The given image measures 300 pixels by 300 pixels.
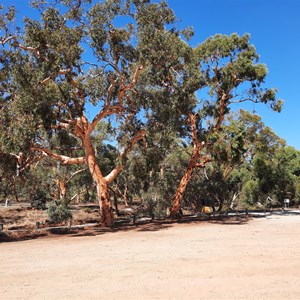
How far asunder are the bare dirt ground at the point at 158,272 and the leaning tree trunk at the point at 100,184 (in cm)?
900

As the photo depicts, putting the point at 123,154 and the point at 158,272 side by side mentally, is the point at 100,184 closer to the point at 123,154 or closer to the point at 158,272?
the point at 123,154

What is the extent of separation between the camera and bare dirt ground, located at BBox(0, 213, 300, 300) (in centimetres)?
652

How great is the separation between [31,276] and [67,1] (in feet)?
49.8

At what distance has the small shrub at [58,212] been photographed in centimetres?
2299

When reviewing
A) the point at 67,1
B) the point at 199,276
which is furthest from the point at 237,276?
the point at 67,1

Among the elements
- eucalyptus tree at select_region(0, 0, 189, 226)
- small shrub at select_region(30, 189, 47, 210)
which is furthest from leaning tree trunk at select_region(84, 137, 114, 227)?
small shrub at select_region(30, 189, 47, 210)

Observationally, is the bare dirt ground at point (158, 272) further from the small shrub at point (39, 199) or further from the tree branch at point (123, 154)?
the small shrub at point (39, 199)

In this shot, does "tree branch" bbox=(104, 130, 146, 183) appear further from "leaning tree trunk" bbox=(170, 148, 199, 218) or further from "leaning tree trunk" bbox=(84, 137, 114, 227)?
"leaning tree trunk" bbox=(170, 148, 199, 218)

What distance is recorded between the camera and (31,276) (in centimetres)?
838

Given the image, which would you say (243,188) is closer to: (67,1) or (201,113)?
(201,113)

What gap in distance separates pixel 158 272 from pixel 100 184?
14.4 meters

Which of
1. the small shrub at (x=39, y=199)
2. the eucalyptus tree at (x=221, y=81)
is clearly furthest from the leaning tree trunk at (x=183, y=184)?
the small shrub at (x=39, y=199)

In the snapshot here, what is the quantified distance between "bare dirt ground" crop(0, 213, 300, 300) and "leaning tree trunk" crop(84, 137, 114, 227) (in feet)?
29.5

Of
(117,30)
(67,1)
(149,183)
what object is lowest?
(149,183)
